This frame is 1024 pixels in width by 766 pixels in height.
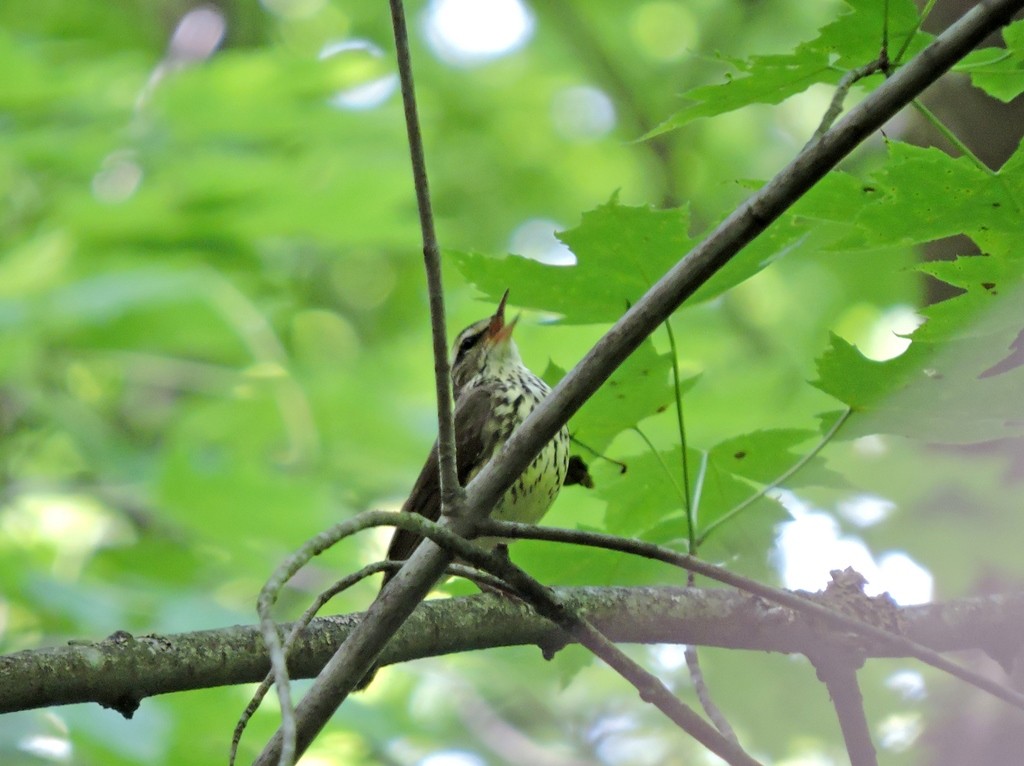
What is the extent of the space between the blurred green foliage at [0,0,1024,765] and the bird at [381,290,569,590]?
→ 26cm

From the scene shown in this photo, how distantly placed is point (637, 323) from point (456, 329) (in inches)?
182

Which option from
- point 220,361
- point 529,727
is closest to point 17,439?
point 220,361

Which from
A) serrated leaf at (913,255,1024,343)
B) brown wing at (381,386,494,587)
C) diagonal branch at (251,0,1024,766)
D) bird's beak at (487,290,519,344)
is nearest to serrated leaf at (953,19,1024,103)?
serrated leaf at (913,255,1024,343)

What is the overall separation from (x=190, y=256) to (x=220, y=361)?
163 cm

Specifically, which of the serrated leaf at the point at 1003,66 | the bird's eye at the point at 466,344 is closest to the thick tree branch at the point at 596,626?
the serrated leaf at the point at 1003,66

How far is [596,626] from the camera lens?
2412mm

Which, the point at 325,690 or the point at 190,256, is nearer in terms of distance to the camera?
the point at 325,690

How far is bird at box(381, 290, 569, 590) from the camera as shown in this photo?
11.8 ft

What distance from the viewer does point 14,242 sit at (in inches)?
217

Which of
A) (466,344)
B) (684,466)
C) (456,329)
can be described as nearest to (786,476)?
(684,466)

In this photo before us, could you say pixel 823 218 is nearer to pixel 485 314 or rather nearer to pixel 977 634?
pixel 977 634

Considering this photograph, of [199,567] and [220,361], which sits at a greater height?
[220,361]

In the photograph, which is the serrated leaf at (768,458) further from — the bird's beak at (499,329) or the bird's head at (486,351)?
the bird's beak at (499,329)

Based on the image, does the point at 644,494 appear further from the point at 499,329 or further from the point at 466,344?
the point at 466,344
